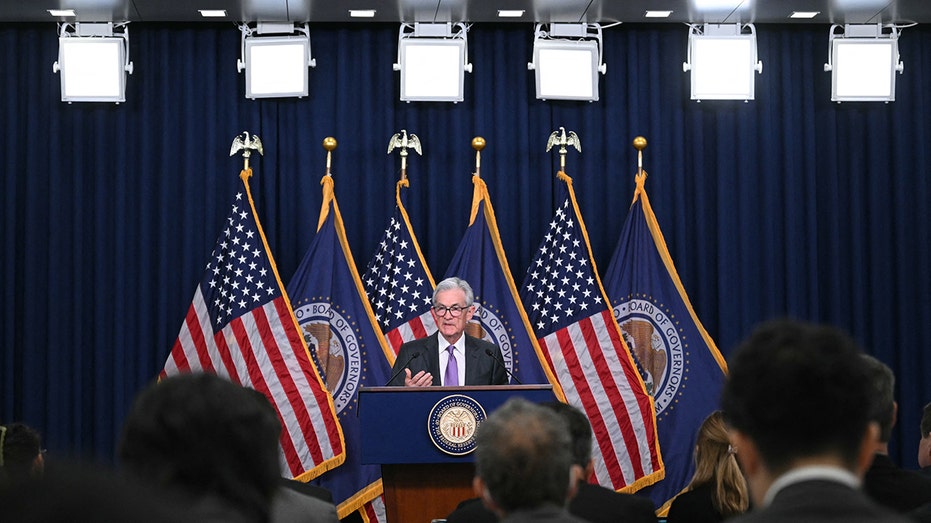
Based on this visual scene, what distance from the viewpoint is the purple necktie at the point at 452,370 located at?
6344 millimetres

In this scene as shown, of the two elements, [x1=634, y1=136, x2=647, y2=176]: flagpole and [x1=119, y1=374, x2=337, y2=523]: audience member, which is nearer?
[x1=119, y1=374, x2=337, y2=523]: audience member

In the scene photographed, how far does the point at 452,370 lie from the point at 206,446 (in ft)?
17.1

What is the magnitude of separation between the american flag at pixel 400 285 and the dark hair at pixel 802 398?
611 cm

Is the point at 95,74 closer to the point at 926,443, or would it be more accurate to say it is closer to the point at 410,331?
the point at 410,331

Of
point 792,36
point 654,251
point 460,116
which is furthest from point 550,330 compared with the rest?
point 792,36

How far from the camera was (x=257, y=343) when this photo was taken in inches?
297

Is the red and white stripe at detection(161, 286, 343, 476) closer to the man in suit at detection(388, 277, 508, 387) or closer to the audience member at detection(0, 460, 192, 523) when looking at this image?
the man in suit at detection(388, 277, 508, 387)

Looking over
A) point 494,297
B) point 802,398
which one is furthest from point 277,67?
point 802,398

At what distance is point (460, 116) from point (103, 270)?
2.74 metres

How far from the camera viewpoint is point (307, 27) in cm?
809

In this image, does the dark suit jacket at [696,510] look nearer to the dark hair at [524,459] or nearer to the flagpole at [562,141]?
the dark hair at [524,459]

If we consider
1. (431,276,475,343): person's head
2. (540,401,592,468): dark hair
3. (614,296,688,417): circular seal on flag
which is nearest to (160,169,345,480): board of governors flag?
(431,276,475,343): person's head

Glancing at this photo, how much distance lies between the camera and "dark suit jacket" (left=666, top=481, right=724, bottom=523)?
3918mm

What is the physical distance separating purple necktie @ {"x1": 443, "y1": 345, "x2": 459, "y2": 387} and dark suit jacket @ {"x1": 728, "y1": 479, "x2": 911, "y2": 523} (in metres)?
4.97
